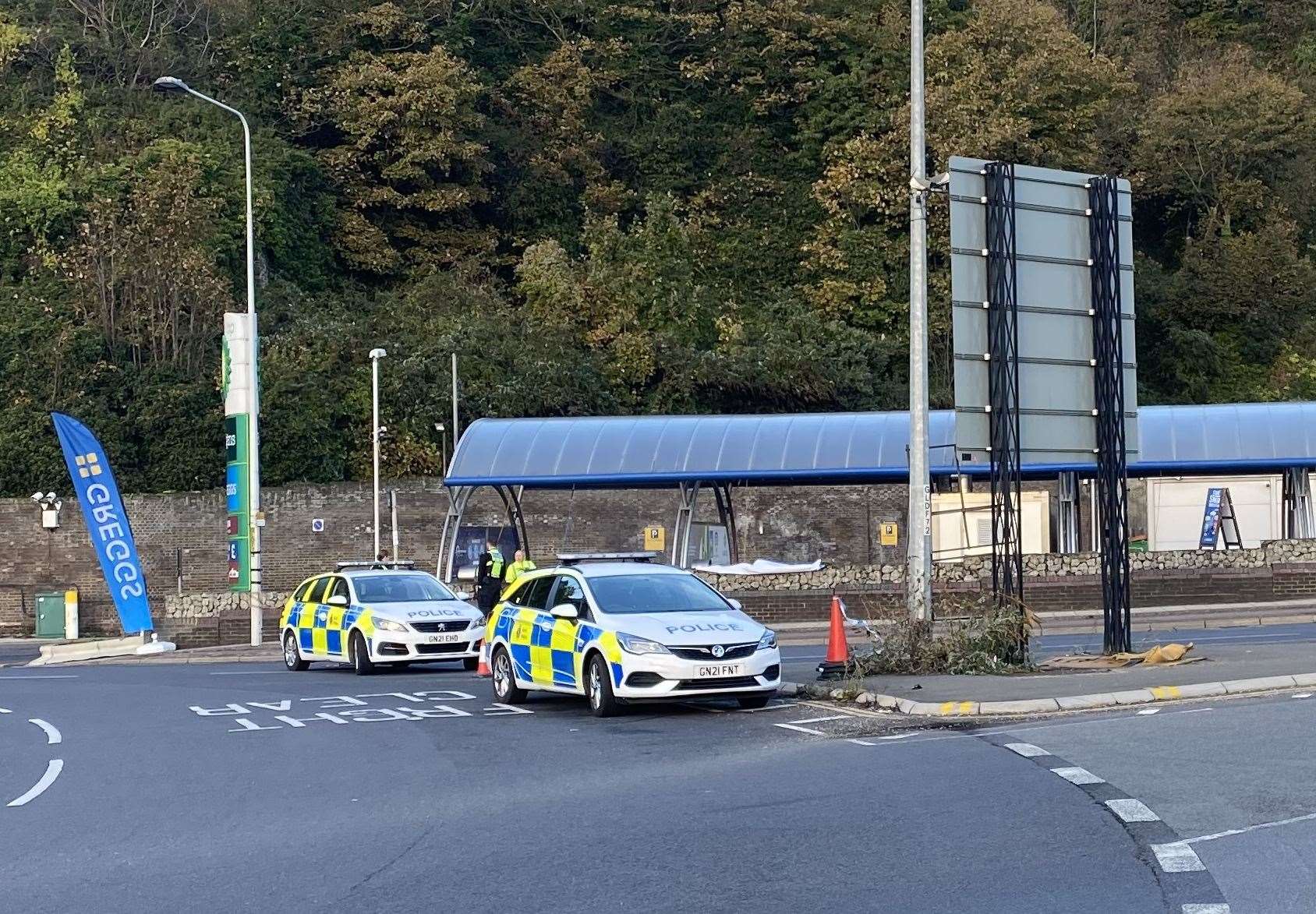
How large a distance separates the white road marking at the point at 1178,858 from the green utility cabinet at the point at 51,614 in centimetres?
3775

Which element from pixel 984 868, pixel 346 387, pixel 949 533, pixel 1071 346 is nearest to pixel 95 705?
pixel 1071 346

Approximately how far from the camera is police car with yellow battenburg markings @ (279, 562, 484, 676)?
2395 centimetres

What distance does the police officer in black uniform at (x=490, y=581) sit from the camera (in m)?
27.3

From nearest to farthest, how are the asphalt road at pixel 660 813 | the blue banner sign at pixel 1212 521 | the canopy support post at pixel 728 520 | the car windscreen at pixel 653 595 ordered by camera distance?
the asphalt road at pixel 660 813 < the car windscreen at pixel 653 595 < the canopy support post at pixel 728 520 < the blue banner sign at pixel 1212 521

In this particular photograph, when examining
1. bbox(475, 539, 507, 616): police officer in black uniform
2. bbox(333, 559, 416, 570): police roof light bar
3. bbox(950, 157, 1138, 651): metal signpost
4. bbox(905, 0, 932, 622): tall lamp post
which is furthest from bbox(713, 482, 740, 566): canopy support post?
bbox(905, 0, 932, 622): tall lamp post

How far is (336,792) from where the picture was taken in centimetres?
1270

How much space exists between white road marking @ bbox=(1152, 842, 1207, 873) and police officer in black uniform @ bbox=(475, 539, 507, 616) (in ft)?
61.3

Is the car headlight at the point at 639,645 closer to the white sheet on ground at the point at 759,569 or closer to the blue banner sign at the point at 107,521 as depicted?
the white sheet on ground at the point at 759,569

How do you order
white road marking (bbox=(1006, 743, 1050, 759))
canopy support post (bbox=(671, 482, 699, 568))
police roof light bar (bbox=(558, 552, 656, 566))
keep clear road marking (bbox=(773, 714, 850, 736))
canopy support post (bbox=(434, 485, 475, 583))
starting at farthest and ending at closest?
1. canopy support post (bbox=(671, 482, 699, 568))
2. canopy support post (bbox=(434, 485, 475, 583))
3. police roof light bar (bbox=(558, 552, 656, 566))
4. keep clear road marking (bbox=(773, 714, 850, 736))
5. white road marking (bbox=(1006, 743, 1050, 759))

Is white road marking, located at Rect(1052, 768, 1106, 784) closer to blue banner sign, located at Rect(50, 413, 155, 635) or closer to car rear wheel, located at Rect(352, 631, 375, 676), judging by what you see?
car rear wheel, located at Rect(352, 631, 375, 676)

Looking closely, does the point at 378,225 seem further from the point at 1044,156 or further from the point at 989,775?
the point at 989,775

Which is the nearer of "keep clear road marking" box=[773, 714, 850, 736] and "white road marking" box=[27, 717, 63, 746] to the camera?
"keep clear road marking" box=[773, 714, 850, 736]

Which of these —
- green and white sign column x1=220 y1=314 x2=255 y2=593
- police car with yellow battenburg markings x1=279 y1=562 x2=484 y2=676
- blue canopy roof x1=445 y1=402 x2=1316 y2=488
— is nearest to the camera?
police car with yellow battenburg markings x1=279 y1=562 x2=484 y2=676

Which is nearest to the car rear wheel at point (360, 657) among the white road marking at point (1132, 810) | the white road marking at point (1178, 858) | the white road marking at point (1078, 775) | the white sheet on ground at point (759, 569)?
the white sheet on ground at point (759, 569)
